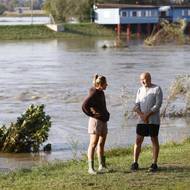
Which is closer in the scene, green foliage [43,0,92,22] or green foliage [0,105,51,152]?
green foliage [0,105,51,152]

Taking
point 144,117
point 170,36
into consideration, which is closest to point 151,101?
point 144,117

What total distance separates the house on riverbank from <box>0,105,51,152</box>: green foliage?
64484mm

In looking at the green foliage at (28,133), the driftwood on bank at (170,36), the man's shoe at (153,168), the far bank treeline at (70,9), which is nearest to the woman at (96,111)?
the man's shoe at (153,168)

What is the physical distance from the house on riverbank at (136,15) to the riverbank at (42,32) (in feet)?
8.49

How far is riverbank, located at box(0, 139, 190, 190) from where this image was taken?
959 centimetres

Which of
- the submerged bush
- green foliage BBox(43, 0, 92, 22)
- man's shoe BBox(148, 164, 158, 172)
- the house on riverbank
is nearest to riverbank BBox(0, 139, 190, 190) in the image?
man's shoe BBox(148, 164, 158, 172)

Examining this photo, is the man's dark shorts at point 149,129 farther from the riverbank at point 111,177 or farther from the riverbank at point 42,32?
the riverbank at point 42,32

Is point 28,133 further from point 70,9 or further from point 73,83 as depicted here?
point 70,9

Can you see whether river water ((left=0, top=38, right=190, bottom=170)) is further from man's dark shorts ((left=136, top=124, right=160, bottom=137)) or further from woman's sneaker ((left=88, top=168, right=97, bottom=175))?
man's dark shorts ((left=136, top=124, right=160, bottom=137))

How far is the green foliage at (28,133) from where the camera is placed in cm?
1641

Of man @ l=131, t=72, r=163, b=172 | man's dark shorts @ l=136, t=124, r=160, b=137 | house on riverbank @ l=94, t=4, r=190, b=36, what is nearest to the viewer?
man @ l=131, t=72, r=163, b=172

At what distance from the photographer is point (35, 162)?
15.2m

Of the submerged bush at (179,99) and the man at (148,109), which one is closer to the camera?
the man at (148,109)

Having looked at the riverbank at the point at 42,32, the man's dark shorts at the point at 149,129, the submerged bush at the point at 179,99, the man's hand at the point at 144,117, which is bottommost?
the riverbank at the point at 42,32
